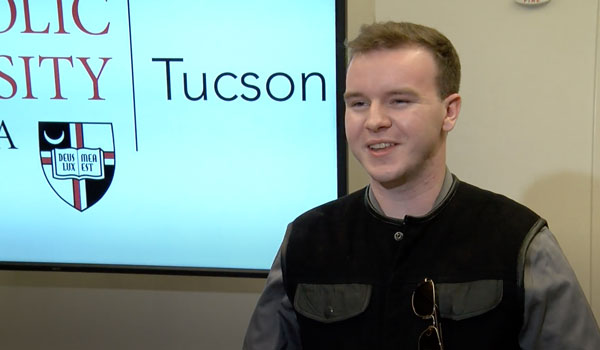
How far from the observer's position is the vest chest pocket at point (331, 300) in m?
1.19

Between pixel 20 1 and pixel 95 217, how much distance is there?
0.64 metres

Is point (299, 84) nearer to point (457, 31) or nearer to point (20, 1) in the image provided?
point (457, 31)

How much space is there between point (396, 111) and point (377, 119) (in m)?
0.04

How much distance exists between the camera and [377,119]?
3.57ft

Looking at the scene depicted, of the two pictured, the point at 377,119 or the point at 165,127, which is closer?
the point at 377,119

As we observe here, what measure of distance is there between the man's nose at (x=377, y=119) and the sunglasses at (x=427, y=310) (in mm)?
289

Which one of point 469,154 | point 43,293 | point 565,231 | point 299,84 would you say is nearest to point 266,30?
point 299,84

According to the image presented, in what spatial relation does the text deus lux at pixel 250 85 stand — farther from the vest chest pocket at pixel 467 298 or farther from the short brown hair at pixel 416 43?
the vest chest pocket at pixel 467 298

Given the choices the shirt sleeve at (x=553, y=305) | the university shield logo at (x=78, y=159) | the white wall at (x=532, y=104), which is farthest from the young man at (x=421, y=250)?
the university shield logo at (x=78, y=159)

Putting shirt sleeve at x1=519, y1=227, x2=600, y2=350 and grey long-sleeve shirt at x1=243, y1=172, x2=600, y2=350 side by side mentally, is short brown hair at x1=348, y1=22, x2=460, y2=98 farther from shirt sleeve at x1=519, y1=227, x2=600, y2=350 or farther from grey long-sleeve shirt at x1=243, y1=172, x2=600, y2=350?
shirt sleeve at x1=519, y1=227, x2=600, y2=350

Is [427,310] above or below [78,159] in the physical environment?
below

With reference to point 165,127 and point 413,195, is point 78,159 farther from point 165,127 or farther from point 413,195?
point 413,195

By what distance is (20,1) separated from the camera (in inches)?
71.1

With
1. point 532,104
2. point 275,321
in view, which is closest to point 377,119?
point 275,321
